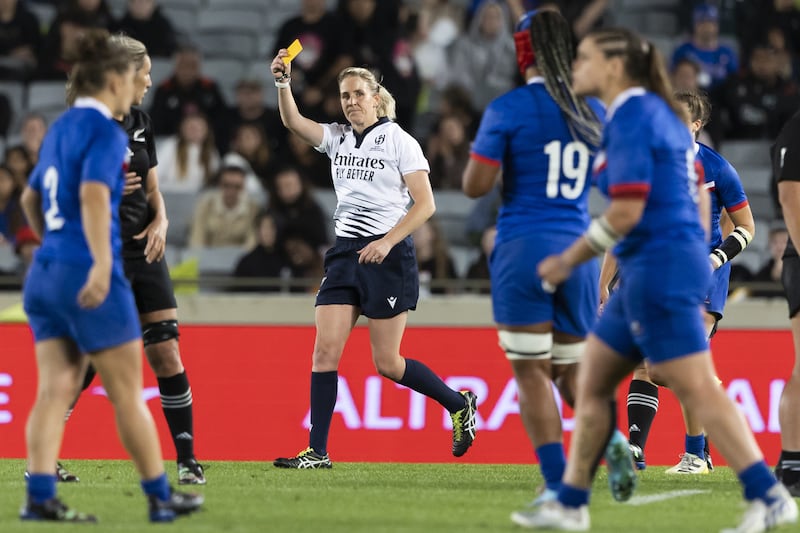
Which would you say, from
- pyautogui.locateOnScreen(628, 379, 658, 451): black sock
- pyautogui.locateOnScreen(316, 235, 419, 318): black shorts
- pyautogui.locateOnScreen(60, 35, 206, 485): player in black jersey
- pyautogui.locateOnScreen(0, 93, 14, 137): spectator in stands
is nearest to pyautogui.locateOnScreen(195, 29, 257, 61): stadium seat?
pyautogui.locateOnScreen(0, 93, 14, 137): spectator in stands

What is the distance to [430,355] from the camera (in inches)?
405

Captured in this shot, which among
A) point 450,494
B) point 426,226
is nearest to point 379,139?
point 450,494

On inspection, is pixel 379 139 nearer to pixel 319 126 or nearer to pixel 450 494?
pixel 319 126

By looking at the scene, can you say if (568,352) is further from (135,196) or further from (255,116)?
(255,116)

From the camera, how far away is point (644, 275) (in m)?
5.25

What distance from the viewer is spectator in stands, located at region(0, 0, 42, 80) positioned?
1554 cm

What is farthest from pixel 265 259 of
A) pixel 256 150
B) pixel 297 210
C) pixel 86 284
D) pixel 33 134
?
pixel 86 284

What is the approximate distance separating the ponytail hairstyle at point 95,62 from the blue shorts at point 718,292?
13.0 feet

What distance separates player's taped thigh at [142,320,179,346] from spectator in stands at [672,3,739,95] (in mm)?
9111

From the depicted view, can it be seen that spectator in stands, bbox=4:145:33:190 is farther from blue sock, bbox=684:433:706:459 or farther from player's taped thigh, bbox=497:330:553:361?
player's taped thigh, bbox=497:330:553:361

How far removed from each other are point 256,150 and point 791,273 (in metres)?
7.52

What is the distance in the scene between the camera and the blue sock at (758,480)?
5.25 meters

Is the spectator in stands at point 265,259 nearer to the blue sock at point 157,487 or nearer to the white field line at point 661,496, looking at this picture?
the white field line at point 661,496

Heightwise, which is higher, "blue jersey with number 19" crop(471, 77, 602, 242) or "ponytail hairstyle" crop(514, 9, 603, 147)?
"ponytail hairstyle" crop(514, 9, 603, 147)
